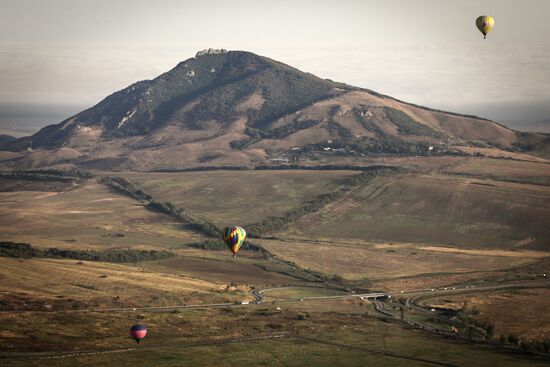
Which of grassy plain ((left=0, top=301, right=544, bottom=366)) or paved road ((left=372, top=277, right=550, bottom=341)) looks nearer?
grassy plain ((left=0, top=301, right=544, bottom=366))

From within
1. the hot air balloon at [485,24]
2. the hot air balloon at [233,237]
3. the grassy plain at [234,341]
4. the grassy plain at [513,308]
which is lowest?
the grassy plain at [234,341]

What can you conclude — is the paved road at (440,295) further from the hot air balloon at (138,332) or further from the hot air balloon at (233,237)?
the hot air balloon at (138,332)

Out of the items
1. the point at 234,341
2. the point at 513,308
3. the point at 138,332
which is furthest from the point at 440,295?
the point at 138,332

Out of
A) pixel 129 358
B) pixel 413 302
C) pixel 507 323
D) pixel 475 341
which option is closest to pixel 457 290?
pixel 413 302

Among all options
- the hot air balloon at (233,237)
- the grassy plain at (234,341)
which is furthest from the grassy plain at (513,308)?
the hot air balloon at (233,237)

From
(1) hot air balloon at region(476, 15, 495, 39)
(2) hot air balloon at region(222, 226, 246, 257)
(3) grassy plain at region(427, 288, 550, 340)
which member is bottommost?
(3) grassy plain at region(427, 288, 550, 340)

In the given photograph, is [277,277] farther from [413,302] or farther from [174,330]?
[174,330]

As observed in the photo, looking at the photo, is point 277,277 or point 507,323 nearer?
point 507,323

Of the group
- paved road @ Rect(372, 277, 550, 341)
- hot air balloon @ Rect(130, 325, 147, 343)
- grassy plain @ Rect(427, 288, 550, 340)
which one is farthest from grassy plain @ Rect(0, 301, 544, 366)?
grassy plain @ Rect(427, 288, 550, 340)

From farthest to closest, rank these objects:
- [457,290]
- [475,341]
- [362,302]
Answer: [457,290] < [362,302] < [475,341]

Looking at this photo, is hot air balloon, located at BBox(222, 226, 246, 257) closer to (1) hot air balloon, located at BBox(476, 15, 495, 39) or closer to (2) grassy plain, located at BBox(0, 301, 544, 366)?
(2) grassy plain, located at BBox(0, 301, 544, 366)

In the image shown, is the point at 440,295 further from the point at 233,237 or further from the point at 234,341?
the point at 234,341
